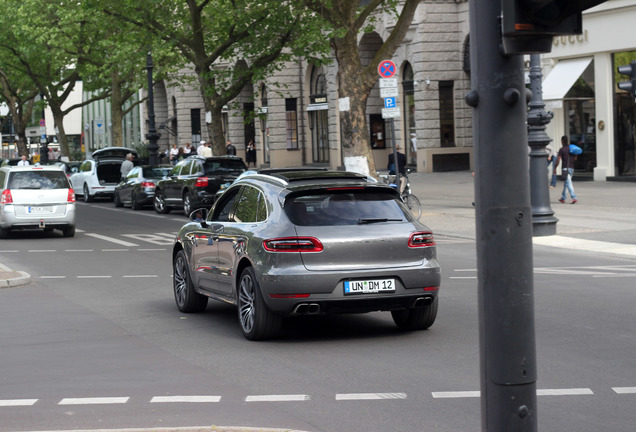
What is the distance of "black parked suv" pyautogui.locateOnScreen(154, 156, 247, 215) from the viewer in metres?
29.3

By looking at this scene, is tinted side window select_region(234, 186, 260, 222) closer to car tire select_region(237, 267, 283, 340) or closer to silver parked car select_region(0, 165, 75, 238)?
car tire select_region(237, 267, 283, 340)

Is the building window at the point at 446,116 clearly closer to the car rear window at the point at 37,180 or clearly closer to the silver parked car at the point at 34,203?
the car rear window at the point at 37,180

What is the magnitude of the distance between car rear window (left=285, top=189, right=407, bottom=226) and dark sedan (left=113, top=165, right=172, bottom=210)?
78.5ft

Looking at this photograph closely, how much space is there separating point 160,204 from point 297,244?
2267cm

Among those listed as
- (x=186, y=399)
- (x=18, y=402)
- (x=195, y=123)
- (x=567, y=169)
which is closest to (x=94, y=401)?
(x=18, y=402)

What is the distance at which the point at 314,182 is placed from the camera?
10453 millimetres

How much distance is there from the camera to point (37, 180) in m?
24.3

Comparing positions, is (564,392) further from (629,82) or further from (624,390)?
(629,82)

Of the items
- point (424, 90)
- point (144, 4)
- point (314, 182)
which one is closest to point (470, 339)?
point (314, 182)

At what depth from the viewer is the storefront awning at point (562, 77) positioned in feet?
116

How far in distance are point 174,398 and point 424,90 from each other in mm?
36651

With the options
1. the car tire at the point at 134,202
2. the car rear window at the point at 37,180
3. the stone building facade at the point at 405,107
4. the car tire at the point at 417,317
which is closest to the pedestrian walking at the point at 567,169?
the stone building facade at the point at 405,107

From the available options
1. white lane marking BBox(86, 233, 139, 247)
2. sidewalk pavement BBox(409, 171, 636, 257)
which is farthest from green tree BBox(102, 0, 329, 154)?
white lane marking BBox(86, 233, 139, 247)

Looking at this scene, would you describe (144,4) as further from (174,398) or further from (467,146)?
(174,398)
